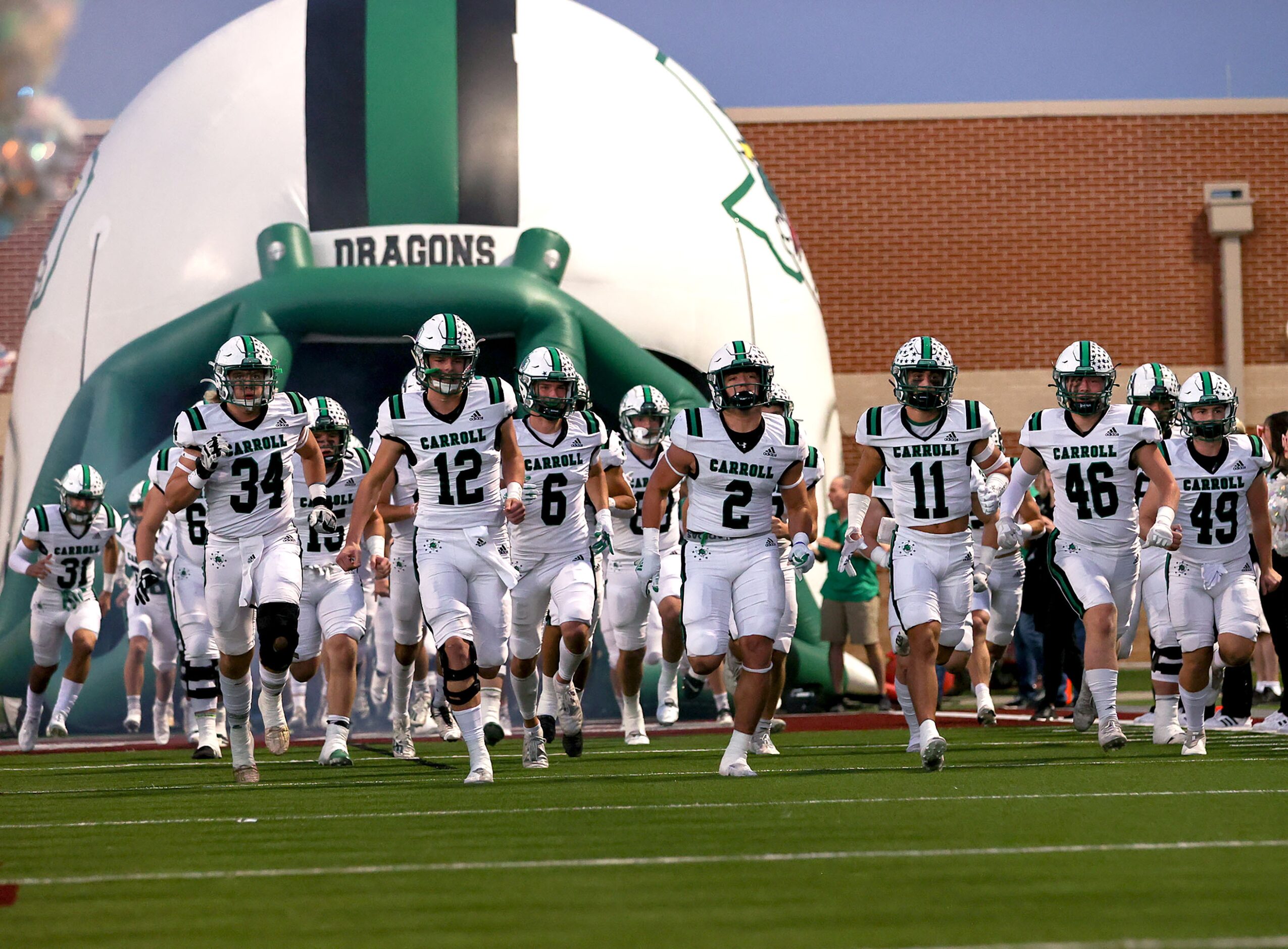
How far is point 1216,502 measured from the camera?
906 cm

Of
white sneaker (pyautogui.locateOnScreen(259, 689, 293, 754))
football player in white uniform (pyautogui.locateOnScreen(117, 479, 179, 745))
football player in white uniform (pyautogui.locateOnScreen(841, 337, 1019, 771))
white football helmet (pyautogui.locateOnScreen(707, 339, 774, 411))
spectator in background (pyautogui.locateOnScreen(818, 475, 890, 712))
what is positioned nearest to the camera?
white football helmet (pyautogui.locateOnScreen(707, 339, 774, 411))

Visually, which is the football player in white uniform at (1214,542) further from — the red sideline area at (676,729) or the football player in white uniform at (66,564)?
the football player in white uniform at (66,564)

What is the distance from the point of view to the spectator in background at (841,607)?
14.3 m

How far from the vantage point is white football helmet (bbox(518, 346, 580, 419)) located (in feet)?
30.4

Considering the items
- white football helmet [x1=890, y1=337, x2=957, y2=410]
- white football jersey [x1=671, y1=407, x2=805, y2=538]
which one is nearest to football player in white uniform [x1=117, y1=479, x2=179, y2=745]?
white football jersey [x1=671, y1=407, x2=805, y2=538]

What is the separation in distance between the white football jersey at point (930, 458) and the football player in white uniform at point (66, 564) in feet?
20.6

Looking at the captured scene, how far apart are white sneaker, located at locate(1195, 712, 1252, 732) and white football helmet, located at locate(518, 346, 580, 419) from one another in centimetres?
442

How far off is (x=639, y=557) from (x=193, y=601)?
2813mm

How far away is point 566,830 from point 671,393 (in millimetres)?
8460

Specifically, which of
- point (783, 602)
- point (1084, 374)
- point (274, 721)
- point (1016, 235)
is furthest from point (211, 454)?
point (1016, 235)

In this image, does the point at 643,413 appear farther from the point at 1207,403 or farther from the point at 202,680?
the point at 1207,403

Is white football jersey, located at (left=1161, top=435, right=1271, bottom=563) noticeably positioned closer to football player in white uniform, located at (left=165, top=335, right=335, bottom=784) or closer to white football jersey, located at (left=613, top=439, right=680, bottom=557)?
white football jersey, located at (left=613, top=439, right=680, bottom=557)

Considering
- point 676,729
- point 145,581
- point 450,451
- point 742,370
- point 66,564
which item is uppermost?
point 742,370

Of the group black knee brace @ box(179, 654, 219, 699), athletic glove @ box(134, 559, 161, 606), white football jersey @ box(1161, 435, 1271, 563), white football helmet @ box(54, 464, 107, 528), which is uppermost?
white football helmet @ box(54, 464, 107, 528)
